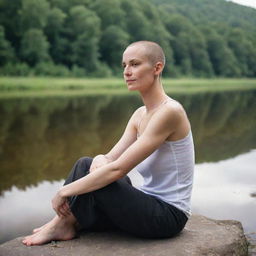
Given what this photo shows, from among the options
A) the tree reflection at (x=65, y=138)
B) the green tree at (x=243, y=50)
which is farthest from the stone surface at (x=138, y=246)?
the green tree at (x=243, y=50)

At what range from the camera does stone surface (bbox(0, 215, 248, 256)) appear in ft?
10.0

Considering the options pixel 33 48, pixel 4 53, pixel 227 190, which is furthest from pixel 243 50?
pixel 227 190

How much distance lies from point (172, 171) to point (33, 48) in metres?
40.3

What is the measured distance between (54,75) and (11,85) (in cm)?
1288

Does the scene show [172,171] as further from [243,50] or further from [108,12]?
[243,50]

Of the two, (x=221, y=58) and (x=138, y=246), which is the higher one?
(x=138, y=246)

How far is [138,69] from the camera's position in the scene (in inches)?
121

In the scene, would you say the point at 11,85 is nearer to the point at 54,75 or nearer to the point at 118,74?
the point at 54,75

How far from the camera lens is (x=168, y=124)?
2.98 m

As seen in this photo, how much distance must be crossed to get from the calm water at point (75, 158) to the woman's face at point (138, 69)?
2.23 metres

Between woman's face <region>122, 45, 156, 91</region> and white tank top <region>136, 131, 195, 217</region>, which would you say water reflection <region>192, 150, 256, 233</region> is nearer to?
white tank top <region>136, 131, 195, 217</region>

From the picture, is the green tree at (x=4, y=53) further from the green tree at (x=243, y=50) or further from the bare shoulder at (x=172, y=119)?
the green tree at (x=243, y=50)

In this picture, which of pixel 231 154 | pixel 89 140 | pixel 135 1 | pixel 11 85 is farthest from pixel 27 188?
pixel 135 1

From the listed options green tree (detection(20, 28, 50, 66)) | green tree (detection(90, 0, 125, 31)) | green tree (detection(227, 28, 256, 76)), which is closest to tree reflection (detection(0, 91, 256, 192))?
green tree (detection(20, 28, 50, 66))
